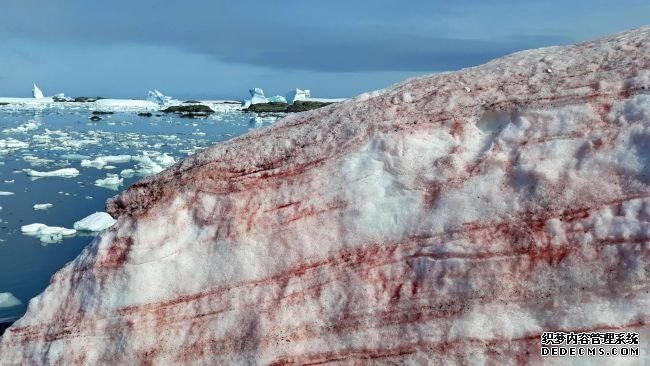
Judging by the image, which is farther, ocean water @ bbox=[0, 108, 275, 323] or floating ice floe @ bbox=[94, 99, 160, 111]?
floating ice floe @ bbox=[94, 99, 160, 111]

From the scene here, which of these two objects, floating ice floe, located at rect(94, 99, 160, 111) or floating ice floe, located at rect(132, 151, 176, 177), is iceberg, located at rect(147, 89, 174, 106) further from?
floating ice floe, located at rect(132, 151, 176, 177)

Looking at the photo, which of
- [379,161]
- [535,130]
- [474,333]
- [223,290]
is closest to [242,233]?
[223,290]

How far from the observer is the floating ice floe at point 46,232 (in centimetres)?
1088

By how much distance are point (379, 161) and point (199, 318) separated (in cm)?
150

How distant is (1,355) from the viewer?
4.36m

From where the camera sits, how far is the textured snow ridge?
3.43 meters

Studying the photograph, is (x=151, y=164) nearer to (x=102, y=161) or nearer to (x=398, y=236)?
(x=102, y=161)

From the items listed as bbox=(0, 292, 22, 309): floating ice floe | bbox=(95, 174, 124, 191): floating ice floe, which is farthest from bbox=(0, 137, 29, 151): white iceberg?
bbox=(0, 292, 22, 309): floating ice floe

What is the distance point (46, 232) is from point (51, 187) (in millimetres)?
5510

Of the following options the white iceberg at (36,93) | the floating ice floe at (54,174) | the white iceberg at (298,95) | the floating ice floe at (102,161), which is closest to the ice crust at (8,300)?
the floating ice floe at (54,174)

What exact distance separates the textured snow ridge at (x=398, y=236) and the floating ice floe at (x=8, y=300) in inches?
154

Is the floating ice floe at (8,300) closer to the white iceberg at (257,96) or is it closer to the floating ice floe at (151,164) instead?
the floating ice floe at (151,164)

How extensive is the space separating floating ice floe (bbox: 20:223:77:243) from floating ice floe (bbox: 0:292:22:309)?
9.04 feet

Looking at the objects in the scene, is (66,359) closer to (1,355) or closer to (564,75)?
(1,355)
